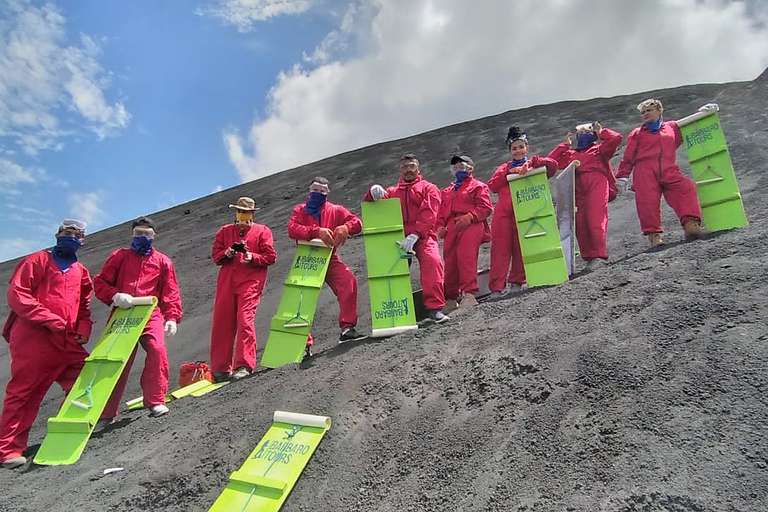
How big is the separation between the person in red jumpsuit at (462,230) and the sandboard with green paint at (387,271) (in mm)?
566

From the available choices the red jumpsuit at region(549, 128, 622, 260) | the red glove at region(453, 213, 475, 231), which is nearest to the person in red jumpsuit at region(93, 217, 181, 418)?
the red glove at region(453, 213, 475, 231)

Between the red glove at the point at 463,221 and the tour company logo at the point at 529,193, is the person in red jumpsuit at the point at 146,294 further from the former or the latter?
the tour company logo at the point at 529,193

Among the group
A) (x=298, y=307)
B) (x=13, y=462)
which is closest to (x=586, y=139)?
(x=298, y=307)

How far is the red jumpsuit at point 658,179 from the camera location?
4.93m

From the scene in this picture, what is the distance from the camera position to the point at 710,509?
2.02 m

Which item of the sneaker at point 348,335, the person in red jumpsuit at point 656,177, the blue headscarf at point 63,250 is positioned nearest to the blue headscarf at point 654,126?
the person in red jumpsuit at point 656,177

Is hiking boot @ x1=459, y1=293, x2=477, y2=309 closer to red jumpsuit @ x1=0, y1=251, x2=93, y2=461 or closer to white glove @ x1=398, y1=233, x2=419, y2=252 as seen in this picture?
white glove @ x1=398, y1=233, x2=419, y2=252

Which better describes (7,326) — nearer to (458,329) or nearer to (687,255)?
(458,329)

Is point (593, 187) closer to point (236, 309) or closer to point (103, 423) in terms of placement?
point (236, 309)

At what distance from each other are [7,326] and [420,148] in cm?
1221

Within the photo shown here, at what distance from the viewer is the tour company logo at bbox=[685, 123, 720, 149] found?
16.1 feet

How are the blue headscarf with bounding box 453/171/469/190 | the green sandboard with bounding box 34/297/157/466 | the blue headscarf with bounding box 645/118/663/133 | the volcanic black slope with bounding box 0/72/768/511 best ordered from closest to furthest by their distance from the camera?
1. the volcanic black slope with bounding box 0/72/768/511
2. the green sandboard with bounding box 34/297/157/466
3. the blue headscarf with bounding box 645/118/663/133
4. the blue headscarf with bounding box 453/171/469/190

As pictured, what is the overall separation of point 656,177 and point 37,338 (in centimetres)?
543

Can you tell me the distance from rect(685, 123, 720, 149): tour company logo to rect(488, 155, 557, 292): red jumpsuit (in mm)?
1238
